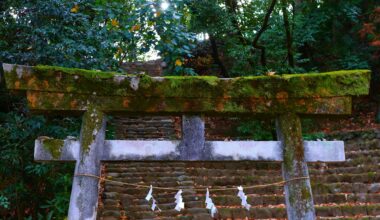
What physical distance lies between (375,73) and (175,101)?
453 inches

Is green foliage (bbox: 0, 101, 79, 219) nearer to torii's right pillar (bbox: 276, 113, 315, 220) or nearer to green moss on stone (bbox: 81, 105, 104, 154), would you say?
green moss on stone (bbox: 81, 105, 104, 154)

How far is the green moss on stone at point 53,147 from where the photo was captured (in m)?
3.48

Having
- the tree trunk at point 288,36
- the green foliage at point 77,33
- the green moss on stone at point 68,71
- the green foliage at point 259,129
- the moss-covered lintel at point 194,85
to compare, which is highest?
the tree trunk at point 288,36

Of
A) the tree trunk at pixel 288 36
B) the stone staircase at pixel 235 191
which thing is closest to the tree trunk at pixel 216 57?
the tree trunk at pixel 288 36

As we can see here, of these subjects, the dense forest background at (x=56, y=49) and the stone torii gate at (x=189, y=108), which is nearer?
the stone torii gate at (x=189, y=108)

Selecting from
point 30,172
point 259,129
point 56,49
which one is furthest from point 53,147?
point 259,129

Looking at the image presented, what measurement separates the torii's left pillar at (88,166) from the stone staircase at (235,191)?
6.77 ft

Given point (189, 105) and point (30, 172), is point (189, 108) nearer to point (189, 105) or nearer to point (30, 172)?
point (189, 105)

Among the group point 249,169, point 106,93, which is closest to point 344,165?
point 249,169

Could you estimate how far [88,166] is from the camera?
11.6 feet

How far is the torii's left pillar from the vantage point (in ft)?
11.3

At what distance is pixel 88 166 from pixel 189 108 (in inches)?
42.8

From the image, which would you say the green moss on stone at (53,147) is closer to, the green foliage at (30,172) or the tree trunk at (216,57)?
the green foliage at (30,172)

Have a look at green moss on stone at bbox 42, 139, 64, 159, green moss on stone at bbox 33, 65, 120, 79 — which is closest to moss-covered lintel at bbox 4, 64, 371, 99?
green moss on stone at bbox 33, 65, 120, 79
